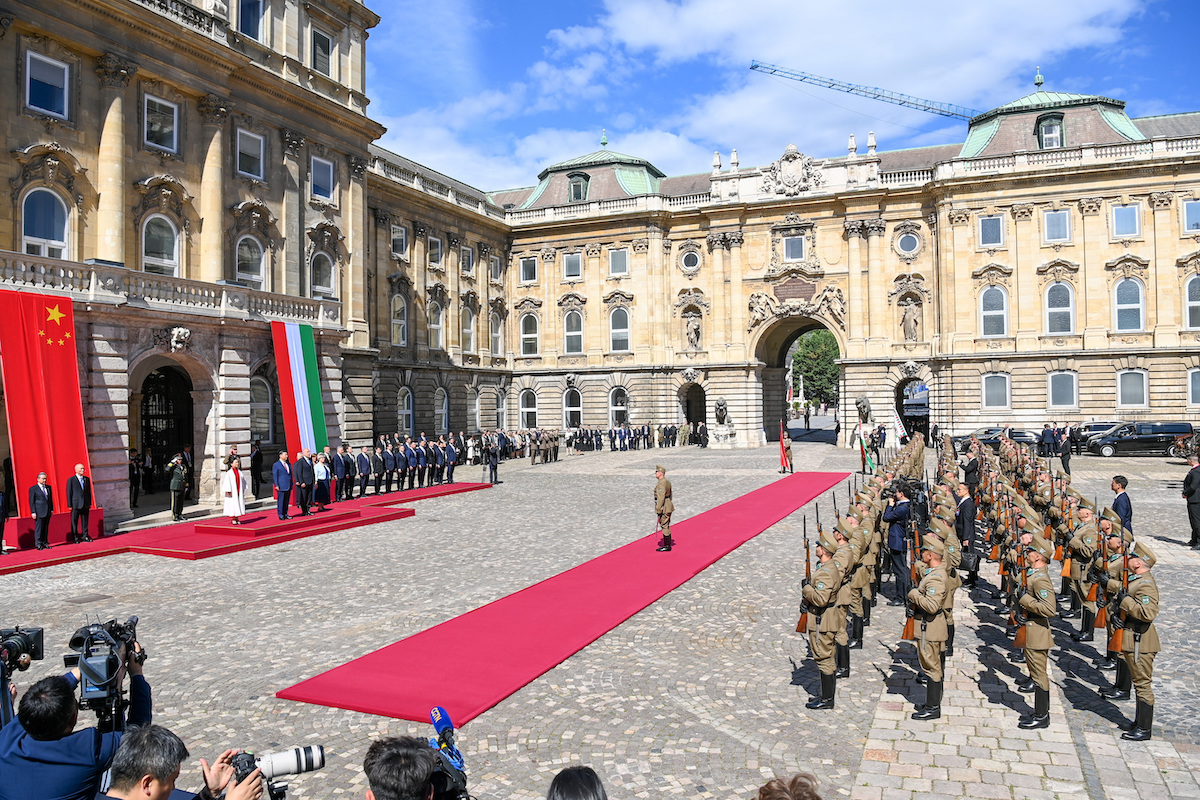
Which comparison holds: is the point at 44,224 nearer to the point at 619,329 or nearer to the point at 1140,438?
the point at 619,329

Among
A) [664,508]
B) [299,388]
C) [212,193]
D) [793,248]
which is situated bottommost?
[664,508]

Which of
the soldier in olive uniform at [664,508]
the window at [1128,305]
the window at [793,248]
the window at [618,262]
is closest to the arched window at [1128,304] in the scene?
the window at [1128,305]

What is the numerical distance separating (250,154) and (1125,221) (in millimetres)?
40207

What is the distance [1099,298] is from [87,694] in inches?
1782

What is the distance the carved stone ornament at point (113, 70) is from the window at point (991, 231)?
38471 millimetres

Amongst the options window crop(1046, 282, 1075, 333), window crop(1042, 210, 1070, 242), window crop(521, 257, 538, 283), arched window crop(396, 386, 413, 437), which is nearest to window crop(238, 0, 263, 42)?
arched window crop(396, 386, 413, 437)

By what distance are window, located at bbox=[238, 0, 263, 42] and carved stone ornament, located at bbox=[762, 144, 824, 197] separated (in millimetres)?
28530

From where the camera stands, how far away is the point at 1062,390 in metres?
39.7

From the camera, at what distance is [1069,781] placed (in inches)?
239

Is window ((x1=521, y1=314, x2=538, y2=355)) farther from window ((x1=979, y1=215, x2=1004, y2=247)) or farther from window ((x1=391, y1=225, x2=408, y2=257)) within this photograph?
window ((x1=979, y1=215, x2=1004, y2=247))

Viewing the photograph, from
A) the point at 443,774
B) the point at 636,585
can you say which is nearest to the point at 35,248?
the point at 636,585

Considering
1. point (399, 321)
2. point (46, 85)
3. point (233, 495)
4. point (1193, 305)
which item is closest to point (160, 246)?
point (46, 85)

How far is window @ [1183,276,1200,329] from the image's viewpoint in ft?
124

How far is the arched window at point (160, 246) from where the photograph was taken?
22.9 meters
